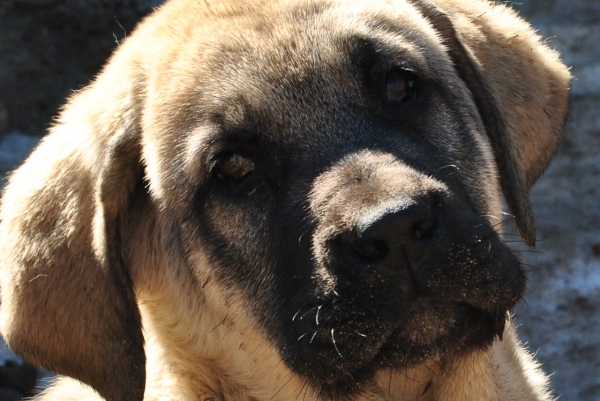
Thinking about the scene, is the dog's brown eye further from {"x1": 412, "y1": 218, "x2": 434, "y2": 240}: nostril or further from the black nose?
{"x1": 412, "y1": 218, "x2": 434, "y2": 240}: nostril

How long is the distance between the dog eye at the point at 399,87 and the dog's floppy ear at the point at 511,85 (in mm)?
402

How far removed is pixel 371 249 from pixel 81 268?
118 cm

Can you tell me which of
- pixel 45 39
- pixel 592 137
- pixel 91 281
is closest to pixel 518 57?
pixel 91 281

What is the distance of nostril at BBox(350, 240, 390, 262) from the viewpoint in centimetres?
276

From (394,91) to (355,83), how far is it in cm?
16

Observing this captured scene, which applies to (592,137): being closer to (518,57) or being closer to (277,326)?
(518,57)

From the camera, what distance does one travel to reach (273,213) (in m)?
3.20

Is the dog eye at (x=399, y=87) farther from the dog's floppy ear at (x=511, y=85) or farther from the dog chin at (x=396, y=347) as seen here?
the dog chin at (x=396, y=347)

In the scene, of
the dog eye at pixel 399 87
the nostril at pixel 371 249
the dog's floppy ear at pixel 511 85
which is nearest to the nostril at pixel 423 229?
the nostril at pixel 371 249

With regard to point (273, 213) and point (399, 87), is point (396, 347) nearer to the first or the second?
point (273, 213)

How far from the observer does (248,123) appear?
323cm

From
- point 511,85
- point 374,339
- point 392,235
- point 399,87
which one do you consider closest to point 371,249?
point 392,235

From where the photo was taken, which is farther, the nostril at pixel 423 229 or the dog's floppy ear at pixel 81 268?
the dog's floppy ear at pixel 81 268

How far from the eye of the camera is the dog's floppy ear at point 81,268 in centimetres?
335
